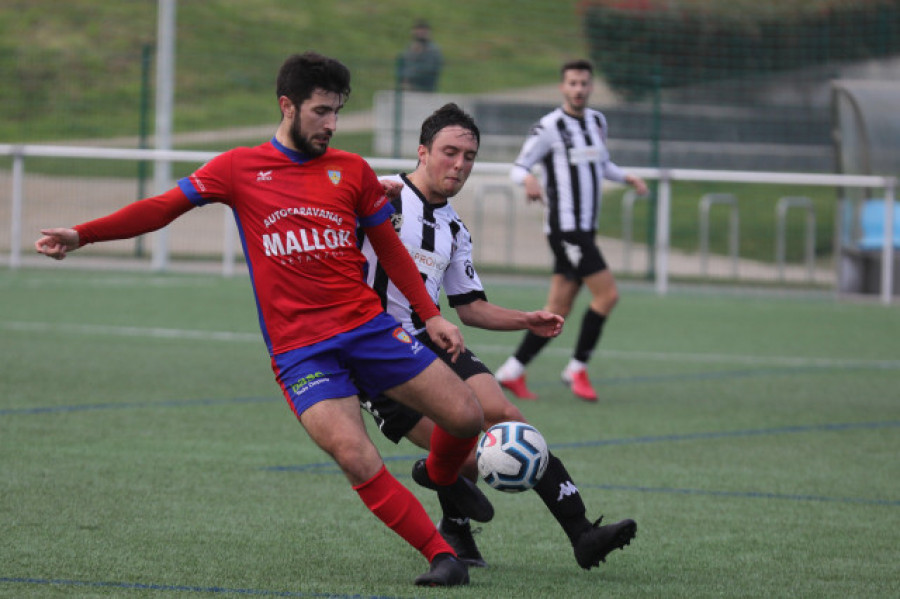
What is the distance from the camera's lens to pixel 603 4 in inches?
1072

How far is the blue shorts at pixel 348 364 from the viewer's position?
170 inches

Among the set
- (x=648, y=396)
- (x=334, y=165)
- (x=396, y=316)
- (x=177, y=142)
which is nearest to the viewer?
(x=334, y=165)

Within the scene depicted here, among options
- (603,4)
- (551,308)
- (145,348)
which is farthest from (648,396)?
(603,4)

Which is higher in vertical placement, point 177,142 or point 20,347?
point 177,142

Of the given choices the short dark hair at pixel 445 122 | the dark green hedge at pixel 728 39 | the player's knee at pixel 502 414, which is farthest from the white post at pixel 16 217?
the player's knee at pixel 502 414

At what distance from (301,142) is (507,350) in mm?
6911

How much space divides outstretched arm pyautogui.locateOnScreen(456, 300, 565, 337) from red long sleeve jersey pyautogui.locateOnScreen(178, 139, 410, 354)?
56cm

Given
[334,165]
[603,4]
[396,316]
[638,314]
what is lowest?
[638,314]

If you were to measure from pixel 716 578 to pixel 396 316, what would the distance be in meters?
1.36

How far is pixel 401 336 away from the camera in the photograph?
4418mm

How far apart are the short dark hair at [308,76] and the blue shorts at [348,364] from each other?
71 centimetres

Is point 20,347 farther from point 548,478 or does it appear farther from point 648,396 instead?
point 548,478

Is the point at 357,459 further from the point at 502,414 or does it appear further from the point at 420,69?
the point at 420,69

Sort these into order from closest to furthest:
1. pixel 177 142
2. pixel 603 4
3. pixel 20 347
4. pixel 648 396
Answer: pixel 648 396 → pixel 20 347 → pixel 177 142 → pixel 603 4
